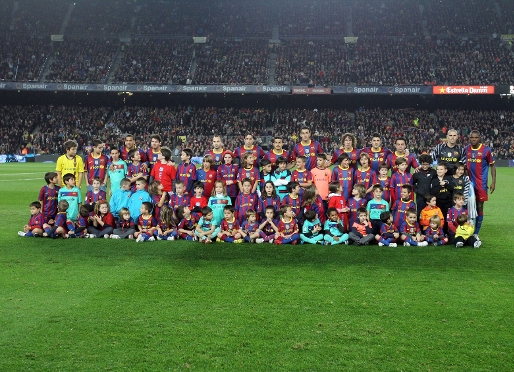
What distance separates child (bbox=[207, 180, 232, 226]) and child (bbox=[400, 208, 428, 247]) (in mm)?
3313

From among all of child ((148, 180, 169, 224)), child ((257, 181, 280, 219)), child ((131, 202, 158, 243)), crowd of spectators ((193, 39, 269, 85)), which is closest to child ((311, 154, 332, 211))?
child ((257, 181, 280, 219))

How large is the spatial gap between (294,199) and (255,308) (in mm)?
4605

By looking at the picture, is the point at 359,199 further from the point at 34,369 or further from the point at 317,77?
the point at 317,77

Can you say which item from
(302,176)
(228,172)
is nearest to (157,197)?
(228,172)

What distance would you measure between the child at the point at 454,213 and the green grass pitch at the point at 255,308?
0.49 metres

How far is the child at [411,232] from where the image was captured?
942 cm

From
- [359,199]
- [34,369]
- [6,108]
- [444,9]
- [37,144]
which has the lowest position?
[34,369]

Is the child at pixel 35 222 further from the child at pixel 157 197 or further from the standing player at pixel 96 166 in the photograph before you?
the child at pixel 157 197

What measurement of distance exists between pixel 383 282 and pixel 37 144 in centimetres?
4097

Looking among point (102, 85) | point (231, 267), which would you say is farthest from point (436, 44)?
point (231, 267)

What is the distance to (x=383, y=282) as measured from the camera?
269 inches

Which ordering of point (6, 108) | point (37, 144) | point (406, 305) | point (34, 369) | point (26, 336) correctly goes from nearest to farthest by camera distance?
1. point (34, 369)
2. point (26, 336)
3. point (406, 305)
4. point (37, 144)
5. point (6, 108)

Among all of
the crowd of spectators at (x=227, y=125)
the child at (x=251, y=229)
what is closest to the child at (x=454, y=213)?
the child at (x=251, y=229)

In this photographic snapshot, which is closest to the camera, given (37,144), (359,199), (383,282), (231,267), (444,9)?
(383,282)
